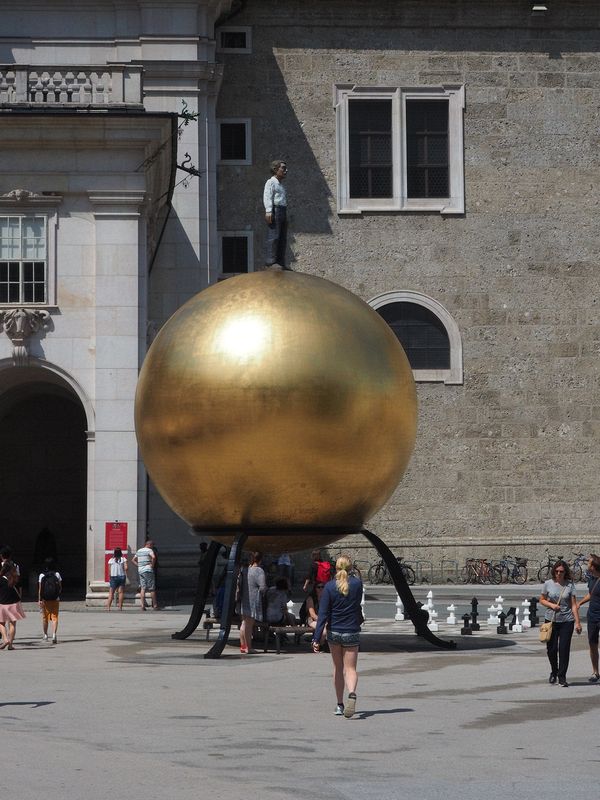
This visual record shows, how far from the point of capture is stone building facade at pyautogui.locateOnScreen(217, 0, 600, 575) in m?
44.5

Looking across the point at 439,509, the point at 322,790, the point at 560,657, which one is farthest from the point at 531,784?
the point at 439,509

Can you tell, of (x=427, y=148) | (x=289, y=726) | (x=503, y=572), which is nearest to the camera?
(x=289, y=726)

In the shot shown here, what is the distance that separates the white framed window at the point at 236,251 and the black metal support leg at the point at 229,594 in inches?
927

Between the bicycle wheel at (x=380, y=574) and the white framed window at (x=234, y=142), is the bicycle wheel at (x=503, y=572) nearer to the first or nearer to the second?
the bicycle wheel at (x=380, y=574)

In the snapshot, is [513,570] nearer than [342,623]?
No

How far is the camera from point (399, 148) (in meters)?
45.2

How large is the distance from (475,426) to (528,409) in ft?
5.20

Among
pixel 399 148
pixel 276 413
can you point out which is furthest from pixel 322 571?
pixel 399 148

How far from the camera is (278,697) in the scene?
54.3ft

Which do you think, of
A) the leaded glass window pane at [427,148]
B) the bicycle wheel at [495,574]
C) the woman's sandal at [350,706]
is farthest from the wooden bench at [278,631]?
the leaded glass window pane at [427,148]

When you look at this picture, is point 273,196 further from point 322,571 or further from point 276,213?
point 322,571

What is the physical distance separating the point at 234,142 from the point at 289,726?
106 ft

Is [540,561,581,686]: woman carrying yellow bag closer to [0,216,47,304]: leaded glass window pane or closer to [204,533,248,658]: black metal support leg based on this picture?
[204,533,248,658]: black metal support leg

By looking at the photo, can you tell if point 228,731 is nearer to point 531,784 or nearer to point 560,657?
point 531,784
